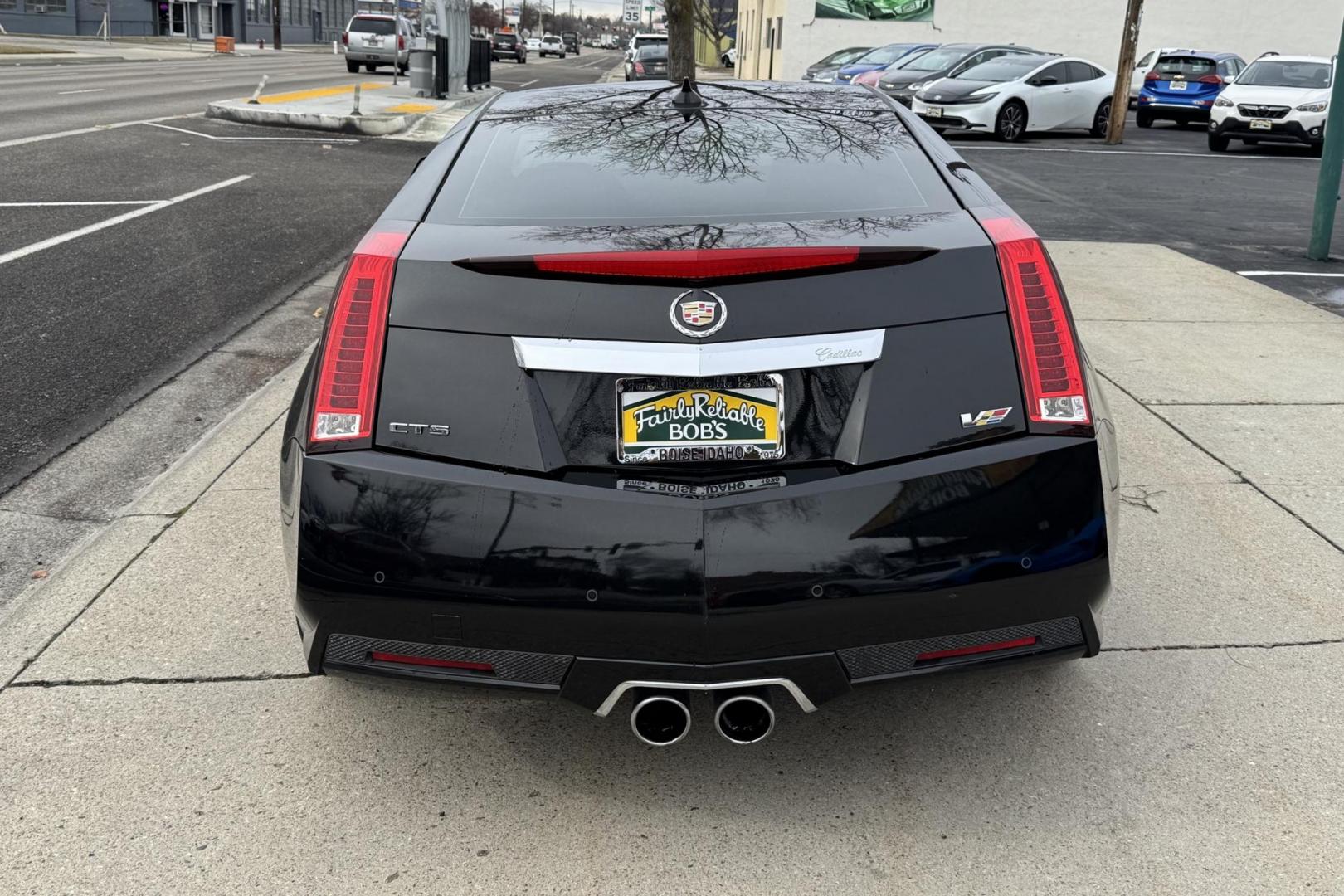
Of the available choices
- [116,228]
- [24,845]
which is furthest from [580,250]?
[116,228]

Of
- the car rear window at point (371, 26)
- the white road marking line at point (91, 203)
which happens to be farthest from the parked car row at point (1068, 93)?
the car rear window at point (371, 26)

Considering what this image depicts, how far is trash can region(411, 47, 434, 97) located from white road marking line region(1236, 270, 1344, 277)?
66.2 ft

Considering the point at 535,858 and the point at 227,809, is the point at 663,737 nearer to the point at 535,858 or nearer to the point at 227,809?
the point at 535,858

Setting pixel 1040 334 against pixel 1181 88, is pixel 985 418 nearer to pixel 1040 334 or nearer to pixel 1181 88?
pixel 1040 334

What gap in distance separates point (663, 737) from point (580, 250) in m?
1.09

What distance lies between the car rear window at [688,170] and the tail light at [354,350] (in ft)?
0.97

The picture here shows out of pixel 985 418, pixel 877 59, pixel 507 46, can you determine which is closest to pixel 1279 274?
pixel 985 418

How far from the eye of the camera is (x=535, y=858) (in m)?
2.79

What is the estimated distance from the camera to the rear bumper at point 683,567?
2633 millimetres

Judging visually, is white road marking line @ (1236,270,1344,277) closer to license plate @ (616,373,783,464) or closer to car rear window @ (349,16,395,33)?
license plate @ (616,373,783,464)

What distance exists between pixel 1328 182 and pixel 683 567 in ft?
30.5

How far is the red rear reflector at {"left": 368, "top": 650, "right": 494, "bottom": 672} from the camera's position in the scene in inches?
108

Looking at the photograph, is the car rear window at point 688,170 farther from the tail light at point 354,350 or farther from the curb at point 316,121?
the curb at point 316,121

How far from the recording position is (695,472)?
8.93ft
